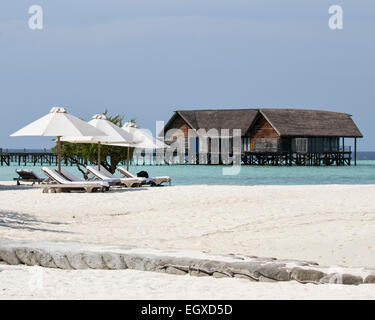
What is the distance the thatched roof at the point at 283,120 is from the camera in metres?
56.7

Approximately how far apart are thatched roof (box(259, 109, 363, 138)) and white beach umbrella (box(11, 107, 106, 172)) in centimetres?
3819

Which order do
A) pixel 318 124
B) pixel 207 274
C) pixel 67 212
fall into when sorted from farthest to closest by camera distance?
pixel 318 124 → pixel 67 212 → pixel 207 274

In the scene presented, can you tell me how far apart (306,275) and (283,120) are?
5077 centimetres

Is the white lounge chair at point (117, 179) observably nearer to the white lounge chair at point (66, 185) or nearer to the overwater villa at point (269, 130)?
the white lounge chair at point (66, 185)

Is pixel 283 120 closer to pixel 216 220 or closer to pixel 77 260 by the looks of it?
pixel 216 220

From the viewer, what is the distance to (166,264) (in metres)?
7.35

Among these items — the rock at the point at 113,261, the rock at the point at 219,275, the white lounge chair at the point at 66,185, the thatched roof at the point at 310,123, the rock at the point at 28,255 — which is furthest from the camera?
the thatched roof at the point at 310,123

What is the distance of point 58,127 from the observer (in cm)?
1780

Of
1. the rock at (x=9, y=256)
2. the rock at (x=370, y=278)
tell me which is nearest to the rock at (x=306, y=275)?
the rock at (x=370, y=278)

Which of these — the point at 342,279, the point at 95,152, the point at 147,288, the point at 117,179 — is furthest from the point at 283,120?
the point at 147,288
